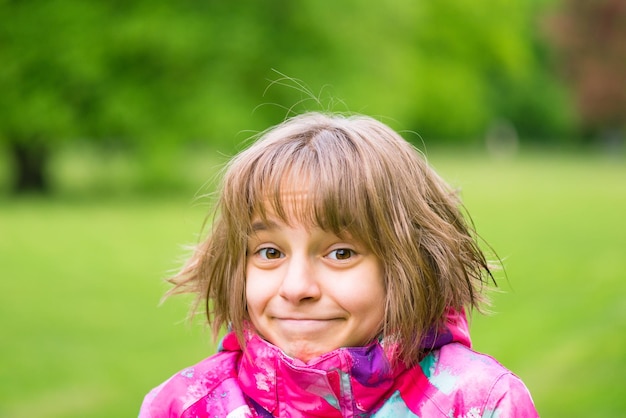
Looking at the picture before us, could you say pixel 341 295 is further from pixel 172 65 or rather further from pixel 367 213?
pixel 172 65

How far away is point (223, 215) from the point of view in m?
2.42

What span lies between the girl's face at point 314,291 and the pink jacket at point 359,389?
0.04 meters

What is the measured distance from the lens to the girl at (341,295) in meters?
2.19

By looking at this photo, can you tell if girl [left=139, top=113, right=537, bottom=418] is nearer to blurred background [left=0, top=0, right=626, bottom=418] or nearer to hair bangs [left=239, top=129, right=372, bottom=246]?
hair bangs [left=239, top=129, right=372, bottom=246]

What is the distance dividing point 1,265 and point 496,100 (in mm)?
41608

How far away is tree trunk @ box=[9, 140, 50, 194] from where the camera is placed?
65.3 feet

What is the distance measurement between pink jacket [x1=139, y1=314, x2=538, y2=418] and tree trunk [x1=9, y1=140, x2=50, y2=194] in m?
18.1

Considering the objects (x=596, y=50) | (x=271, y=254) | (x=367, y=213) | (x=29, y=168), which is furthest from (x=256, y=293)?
(x=596, y=50)

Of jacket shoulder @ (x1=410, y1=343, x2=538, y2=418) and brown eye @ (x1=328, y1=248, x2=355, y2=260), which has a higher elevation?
brown eye @ (x1=328, y1=248, x2=355, y2=260)

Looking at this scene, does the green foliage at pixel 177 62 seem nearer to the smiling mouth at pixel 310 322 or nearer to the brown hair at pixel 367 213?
the brown hair at pixel 367 213

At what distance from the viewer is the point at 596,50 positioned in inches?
1551

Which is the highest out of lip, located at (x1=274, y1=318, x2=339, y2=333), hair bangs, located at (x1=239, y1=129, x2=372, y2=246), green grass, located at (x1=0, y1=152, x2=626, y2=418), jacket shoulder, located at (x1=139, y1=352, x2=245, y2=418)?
hair bangs, located at (x1=239, y1=129, x2=372, y2=246)

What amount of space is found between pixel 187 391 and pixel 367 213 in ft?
1.82

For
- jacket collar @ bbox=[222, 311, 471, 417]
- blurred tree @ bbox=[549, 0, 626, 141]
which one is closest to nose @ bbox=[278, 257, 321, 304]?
jacket collar @ bbox=[222, 311, 471, 417]
